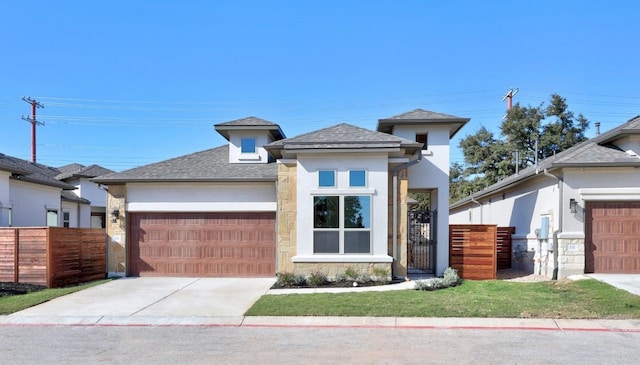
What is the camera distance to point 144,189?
1396 centimetres

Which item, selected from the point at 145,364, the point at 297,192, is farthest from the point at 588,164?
the point at 145,364

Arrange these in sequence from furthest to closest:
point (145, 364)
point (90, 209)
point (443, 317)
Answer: point (90, 209) → point (443, 317) → point (145, 364)

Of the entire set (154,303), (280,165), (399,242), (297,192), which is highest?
(280,165)

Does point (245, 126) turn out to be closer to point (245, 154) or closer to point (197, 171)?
point (245, 154)

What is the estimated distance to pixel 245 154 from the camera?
15609 mm

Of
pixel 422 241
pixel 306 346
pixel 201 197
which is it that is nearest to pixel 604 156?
pixel 422 241

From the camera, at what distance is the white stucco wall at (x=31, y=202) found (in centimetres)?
1712

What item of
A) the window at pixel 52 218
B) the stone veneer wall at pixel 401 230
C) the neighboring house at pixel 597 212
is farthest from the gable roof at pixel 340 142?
the window at pixel 52 218

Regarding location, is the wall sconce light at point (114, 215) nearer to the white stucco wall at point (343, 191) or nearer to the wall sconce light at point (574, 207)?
the white stucco wall at point (343, 191)

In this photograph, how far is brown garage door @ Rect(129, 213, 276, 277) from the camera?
Answer: 13.7 m

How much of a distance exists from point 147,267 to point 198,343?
823 centimetres

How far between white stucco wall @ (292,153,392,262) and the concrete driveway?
1.97 m

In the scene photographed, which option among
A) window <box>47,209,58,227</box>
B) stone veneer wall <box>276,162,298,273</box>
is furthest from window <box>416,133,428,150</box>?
window <box>47,209,58,227</box>

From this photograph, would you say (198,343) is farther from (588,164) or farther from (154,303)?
(588,164)
